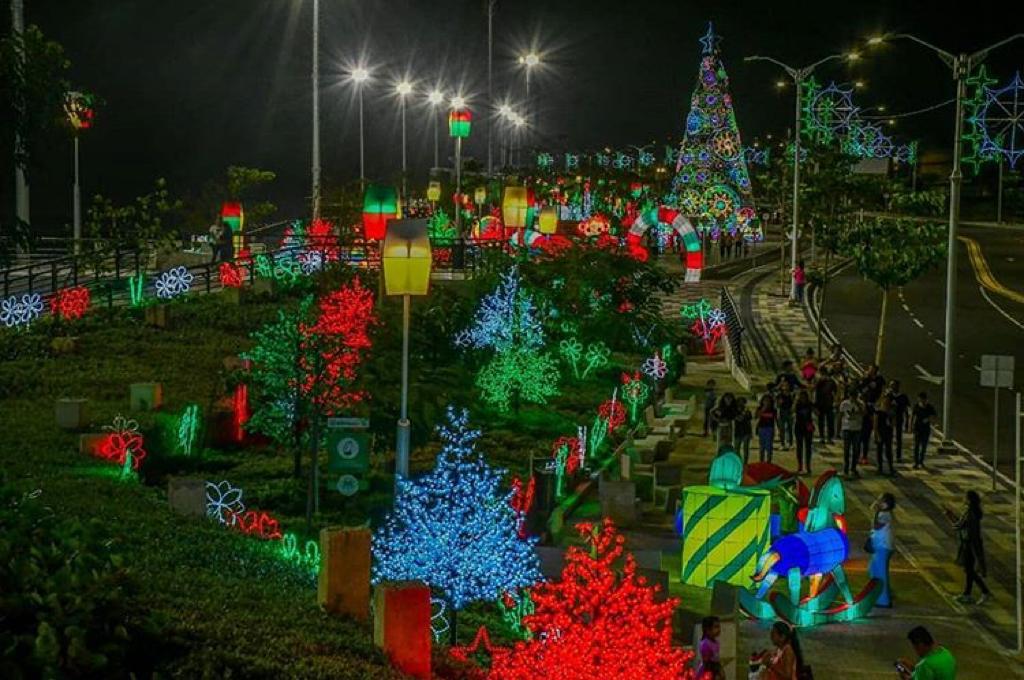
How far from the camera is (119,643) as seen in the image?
8578mm

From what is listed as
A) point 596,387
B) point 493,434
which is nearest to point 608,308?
point 596,387

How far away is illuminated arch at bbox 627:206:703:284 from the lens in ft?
177

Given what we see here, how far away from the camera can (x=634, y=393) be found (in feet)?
101

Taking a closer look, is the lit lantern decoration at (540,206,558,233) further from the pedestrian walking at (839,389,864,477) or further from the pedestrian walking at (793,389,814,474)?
the pedestrian walking at (793,389,814,474)

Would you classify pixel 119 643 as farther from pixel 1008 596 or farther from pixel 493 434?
pixel 493 434

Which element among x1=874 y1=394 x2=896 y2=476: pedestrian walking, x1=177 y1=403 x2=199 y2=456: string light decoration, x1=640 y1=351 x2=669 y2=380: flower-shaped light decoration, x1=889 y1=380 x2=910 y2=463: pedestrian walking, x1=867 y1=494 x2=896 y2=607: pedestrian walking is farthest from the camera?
x1=640 y1=351 x2=669 y2=380: flower-shaped light decoration

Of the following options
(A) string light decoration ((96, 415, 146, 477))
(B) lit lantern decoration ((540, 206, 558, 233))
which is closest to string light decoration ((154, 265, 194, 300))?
(B) lit lantern decoration ((540, 206, 558, 233))

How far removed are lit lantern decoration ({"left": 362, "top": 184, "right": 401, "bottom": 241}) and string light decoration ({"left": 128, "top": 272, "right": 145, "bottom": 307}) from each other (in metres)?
6.96

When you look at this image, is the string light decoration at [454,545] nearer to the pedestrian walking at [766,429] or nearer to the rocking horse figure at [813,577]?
the rocking horse figure at [813,577]

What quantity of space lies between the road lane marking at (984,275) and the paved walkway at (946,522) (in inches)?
1141

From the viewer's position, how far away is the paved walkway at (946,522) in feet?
56.6

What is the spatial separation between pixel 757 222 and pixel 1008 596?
62.5 meters

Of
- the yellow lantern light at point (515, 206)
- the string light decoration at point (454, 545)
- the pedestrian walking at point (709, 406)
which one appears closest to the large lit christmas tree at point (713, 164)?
the yellow lantern light at point (515, 206)

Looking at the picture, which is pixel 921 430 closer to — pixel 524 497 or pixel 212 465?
pixel 524 497
